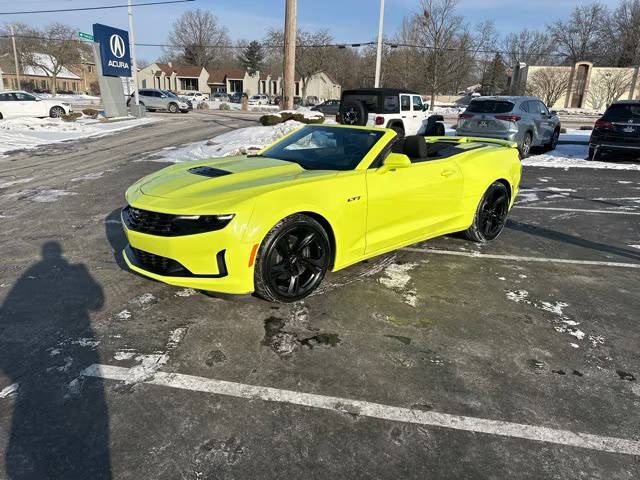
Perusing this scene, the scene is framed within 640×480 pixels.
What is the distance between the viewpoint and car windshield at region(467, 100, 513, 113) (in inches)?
463

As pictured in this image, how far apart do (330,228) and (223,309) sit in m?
1.11

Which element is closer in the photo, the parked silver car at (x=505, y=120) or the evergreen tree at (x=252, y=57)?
the parked silver car at (x=505, y=120)

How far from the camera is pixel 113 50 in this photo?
23156 mm

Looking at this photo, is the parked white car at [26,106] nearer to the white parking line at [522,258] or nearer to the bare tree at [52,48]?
the white parking line at [522,258]

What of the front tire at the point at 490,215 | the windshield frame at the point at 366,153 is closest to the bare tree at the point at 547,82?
the front tire at the point at 490,215

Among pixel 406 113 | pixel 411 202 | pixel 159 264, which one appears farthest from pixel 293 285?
pixel 406 113

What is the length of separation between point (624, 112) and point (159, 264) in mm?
12909

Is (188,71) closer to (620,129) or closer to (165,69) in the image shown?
(165,69)

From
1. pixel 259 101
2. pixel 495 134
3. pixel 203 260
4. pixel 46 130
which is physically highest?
pixel 259 101

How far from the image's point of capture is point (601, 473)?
210 cm

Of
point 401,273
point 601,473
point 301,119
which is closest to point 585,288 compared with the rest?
point 401,273

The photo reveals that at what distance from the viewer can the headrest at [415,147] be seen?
4633mm

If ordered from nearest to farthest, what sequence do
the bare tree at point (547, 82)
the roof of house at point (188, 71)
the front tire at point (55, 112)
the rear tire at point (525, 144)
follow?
1. the rear tire at point (525, 144)
2. the front tire at point (55, 112)
3. the bare tree at point (547, 82)
4. the roof of house at point (188, 71)

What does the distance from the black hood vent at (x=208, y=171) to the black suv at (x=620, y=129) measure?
39.0 ft
